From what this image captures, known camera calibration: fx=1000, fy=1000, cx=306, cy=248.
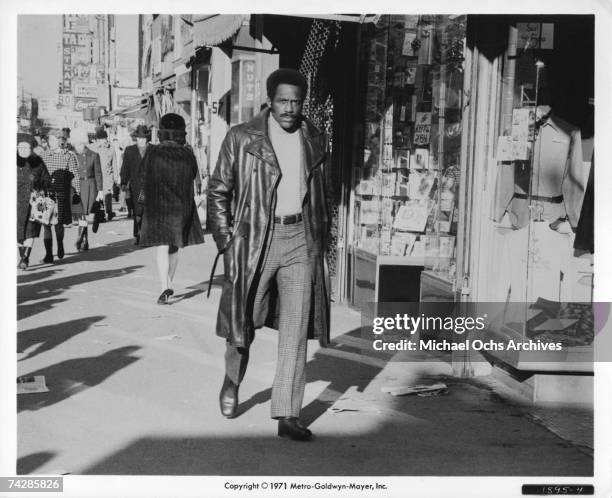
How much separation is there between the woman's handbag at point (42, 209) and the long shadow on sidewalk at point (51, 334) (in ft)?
3.10

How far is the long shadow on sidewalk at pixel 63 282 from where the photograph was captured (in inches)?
262

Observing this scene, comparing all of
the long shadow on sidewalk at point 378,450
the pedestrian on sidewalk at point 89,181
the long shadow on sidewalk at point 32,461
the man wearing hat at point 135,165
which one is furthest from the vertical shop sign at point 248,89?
Answer: the long shadow on sidewalk at point 32,461

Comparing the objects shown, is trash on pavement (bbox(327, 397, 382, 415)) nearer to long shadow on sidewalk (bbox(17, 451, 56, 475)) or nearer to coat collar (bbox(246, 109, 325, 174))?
coat collar (bbox(246, 109, 325, 174))

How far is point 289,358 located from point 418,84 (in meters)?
2.51

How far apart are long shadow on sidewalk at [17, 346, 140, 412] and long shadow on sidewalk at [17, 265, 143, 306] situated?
3.60 ft

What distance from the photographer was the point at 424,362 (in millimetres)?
4797

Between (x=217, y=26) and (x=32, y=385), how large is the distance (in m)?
1.83

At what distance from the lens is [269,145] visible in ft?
13.4

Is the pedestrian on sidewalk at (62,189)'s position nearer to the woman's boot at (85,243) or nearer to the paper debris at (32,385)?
the woman's boot at (85,243)

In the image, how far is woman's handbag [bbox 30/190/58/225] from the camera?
6.75m

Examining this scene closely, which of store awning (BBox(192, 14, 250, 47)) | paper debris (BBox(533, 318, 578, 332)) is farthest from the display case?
store awning (BBox(192, 14, 250, 47))

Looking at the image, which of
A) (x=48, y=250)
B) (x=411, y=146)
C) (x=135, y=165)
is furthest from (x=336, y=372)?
(x=48, y=250)
